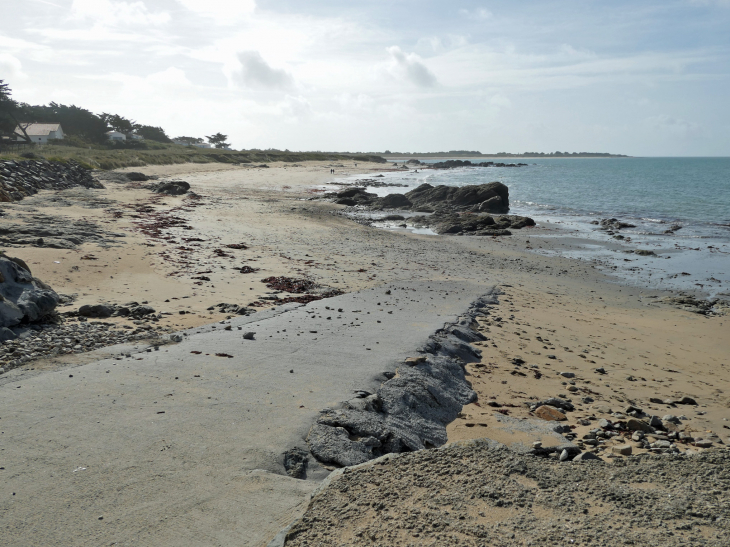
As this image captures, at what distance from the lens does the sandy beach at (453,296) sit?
5.72 metres

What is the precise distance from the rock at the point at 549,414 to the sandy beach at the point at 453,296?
0.06 metres

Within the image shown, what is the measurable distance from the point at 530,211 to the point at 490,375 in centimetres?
3280

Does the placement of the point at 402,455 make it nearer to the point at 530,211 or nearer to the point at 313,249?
the point at 313,249

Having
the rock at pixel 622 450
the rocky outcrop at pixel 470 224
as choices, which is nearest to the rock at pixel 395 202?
the rocky outcrop at pixel 470 224

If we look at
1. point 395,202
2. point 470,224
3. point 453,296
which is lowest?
point 453,296

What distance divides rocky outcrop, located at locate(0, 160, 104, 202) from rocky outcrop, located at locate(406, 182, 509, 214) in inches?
871

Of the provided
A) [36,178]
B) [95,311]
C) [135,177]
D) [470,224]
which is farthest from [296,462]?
[135,177]

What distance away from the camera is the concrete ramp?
3.28m

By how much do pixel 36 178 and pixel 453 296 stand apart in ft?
81.2

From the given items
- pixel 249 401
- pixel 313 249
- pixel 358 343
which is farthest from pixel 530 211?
pixel 249 401

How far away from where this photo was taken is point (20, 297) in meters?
7.19

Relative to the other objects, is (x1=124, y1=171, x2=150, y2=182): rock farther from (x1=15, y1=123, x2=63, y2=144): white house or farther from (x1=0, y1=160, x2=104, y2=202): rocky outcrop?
(x1=15, y1=123, x2=63, y2=144): white house

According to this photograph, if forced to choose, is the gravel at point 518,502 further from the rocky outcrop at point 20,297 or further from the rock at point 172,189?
the rock at point 172,189

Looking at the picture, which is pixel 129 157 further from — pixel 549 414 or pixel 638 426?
pixel 638 426
